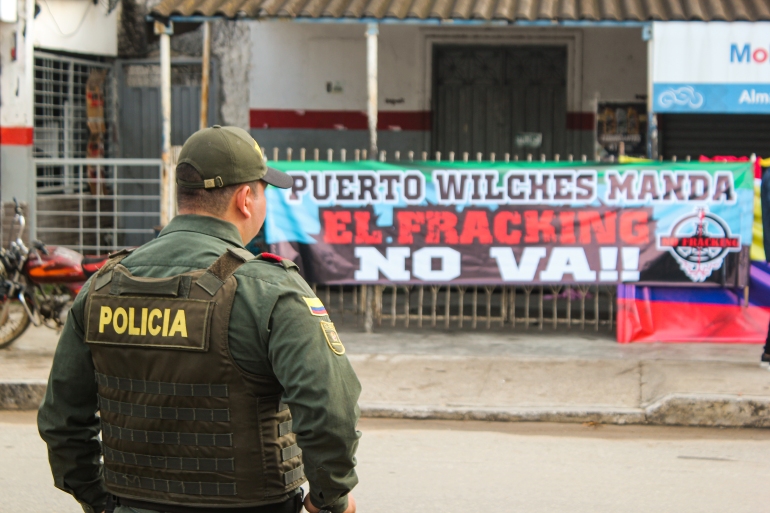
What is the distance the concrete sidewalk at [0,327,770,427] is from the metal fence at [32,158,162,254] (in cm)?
220

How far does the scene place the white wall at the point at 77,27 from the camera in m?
11.3

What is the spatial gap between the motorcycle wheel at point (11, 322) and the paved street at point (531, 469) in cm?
159

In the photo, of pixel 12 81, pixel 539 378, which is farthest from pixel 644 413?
pixel 12 81

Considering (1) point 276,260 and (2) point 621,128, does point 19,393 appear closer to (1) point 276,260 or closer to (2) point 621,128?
(1) point 276,260

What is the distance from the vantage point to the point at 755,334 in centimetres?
898

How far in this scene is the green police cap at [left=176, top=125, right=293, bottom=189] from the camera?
8.47 ft

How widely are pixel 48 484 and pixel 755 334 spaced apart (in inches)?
250

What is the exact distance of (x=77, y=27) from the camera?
38.6ft

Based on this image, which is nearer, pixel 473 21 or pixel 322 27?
pixel 473 21

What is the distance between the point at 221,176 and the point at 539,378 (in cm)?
567

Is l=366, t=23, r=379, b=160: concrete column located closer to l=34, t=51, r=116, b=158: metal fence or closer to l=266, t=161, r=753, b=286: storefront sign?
l=266, t=161, r=753, b=286: storefront sign

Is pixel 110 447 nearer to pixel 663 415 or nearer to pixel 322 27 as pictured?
pixel 663 415

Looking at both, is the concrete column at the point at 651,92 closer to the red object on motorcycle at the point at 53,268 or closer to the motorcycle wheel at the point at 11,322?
the red object on motorcycle at the point at 53,268

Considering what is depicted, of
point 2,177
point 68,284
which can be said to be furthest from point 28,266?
point 2,177
